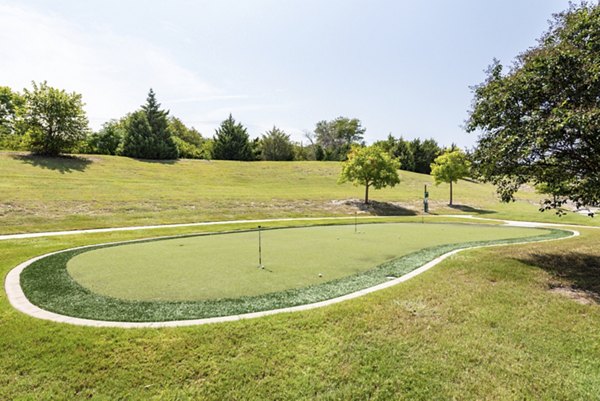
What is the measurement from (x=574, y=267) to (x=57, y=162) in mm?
37202

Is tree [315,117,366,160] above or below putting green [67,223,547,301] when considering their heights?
above

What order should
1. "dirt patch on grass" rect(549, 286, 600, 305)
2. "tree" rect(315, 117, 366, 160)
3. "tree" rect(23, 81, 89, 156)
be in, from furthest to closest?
"tree" rect(315, 117, 366, 160), "tree" rect(23, 81, 89, 156), "dirt patch on grass" rect(549, 286, 600, 305)

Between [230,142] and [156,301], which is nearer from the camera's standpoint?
[156,301]

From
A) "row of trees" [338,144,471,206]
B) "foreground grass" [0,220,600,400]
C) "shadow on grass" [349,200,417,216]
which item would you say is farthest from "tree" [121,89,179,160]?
"foreground grass" [0,220,600,400]

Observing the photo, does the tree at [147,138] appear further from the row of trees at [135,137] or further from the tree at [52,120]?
the tree at [52,120]

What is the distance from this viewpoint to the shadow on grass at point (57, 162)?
26828 mm

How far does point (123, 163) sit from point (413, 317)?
36.4 meters

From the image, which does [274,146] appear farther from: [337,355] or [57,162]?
[337,355]

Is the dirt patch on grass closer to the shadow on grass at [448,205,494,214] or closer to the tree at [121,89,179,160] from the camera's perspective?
the shadow on grass at [448,205,494,214]

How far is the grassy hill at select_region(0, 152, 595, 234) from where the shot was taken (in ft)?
54.4

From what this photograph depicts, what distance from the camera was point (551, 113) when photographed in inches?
247

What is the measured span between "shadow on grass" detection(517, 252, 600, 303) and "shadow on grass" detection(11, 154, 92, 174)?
107 ft

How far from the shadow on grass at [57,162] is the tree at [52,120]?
1.18 metres

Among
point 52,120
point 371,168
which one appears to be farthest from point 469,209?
point 52,120
